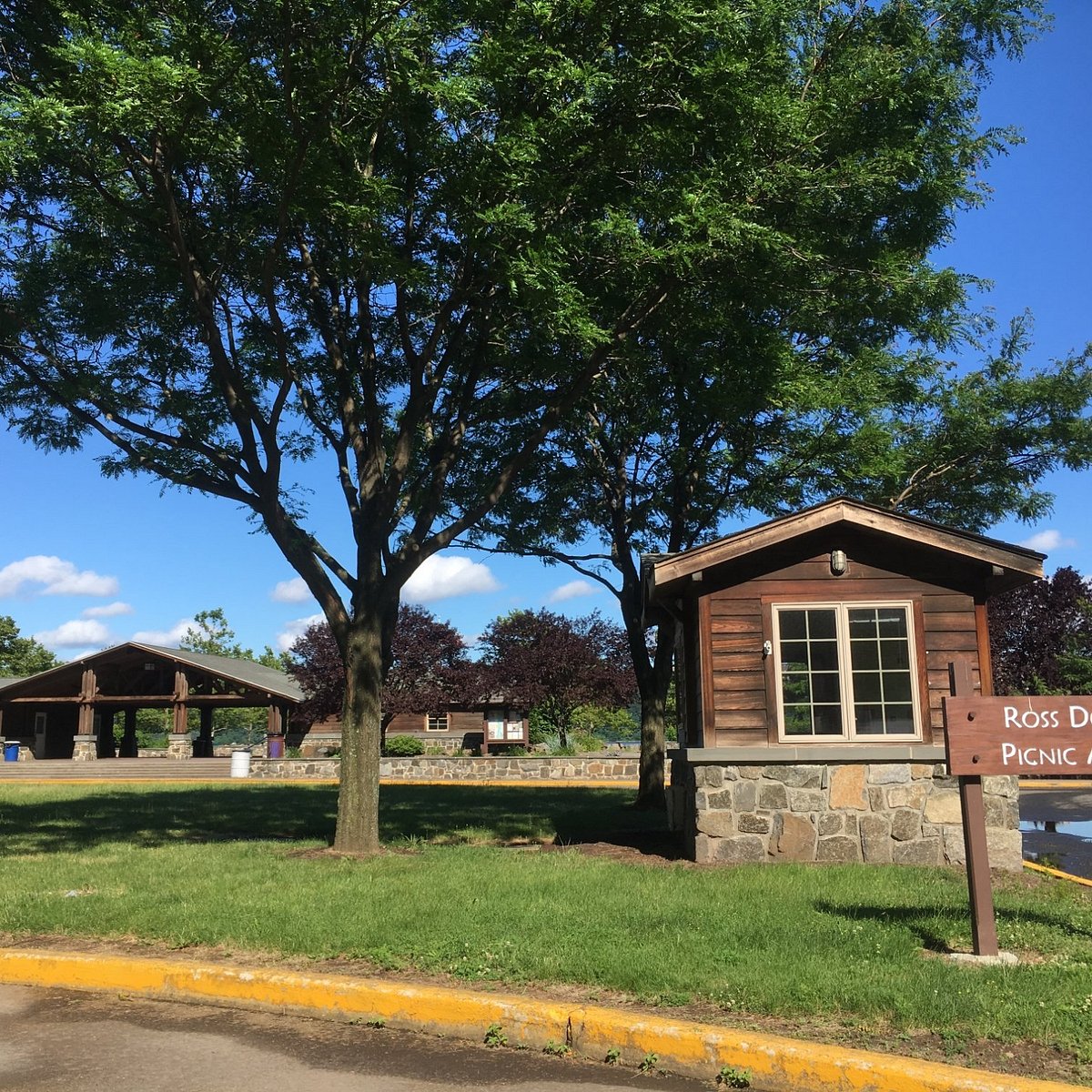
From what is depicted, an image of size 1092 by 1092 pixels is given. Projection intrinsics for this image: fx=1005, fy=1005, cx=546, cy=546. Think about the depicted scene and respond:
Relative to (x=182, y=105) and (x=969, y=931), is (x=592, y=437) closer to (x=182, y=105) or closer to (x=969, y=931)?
(x=182, y=105)

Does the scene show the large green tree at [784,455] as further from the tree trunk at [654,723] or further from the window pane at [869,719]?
the window pane at [869,719]

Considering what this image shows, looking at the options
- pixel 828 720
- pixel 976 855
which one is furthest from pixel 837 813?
pixel 976 855

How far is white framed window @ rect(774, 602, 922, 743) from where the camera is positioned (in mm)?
11203

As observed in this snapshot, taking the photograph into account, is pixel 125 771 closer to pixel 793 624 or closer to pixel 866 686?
pixel 793 624

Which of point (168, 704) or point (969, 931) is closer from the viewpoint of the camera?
point (969, 931)

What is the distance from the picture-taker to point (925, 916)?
7465mm

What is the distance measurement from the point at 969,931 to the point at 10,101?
1102 centimetres

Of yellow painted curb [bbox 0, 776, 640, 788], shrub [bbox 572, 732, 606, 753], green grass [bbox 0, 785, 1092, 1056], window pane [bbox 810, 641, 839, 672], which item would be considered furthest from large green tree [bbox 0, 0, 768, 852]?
shrub [bbox 572, 732, 606, 753]

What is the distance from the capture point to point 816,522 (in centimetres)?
1121

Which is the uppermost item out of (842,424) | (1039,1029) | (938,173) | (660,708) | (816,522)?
(938,173)

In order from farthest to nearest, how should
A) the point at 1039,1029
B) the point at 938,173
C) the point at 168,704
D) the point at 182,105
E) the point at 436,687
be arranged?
the point at 168,704
the point at 436,687
the point at 938,173
the point at 182,105
the point at 1039,1029

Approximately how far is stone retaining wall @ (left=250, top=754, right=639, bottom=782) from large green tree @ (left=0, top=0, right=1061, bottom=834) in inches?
721

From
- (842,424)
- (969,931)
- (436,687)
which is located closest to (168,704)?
(436,687)

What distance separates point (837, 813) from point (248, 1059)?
7.54m
